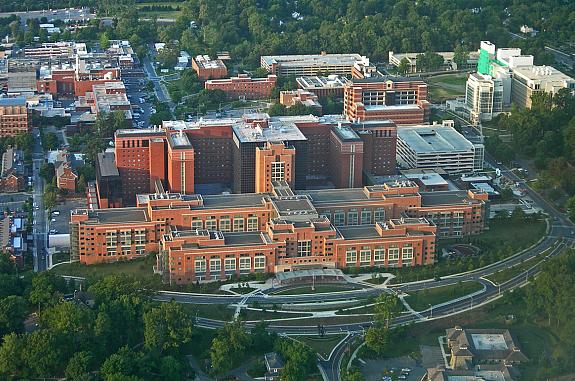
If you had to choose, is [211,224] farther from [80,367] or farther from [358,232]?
[80,367]

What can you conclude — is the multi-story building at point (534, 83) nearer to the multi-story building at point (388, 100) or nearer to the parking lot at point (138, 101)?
the multi-story building at point (388, 100)

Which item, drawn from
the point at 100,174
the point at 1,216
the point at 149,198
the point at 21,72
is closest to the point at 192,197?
the point at 149,198

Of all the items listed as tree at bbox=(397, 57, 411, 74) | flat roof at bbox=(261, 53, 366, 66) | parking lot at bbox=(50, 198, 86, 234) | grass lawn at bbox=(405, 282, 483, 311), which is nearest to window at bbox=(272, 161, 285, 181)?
parking lot at bbox=(50, 198, 86, 234)

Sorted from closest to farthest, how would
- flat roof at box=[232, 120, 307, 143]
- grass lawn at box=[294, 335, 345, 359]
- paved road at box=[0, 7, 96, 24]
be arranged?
grass lawn at box=[294, 335, 345, 359] < flat roof at box=[232, 120, 307, 143] < paved road at box=[0, 7, 96, 24]

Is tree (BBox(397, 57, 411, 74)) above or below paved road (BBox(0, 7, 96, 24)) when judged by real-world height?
below

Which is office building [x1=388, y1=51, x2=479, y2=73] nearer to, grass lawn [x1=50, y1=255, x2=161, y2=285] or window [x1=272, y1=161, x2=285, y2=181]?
window [x1=272, y1=161, x2=285, y2=181]

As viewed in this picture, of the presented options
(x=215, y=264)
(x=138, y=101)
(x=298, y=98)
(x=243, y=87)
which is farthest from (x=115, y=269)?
(x=243, y=87)
